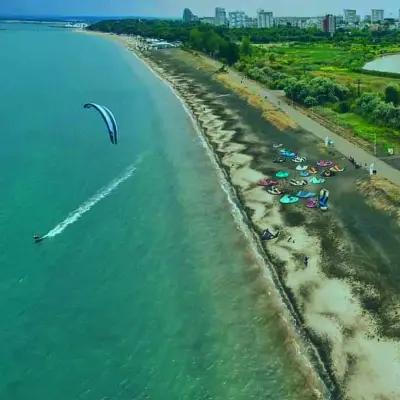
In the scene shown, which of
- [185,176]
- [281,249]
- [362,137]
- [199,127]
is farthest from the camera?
[199,127]

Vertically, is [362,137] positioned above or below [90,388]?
above

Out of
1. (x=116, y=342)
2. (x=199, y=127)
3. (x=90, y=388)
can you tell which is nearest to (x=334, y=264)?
(x=116, y=342)

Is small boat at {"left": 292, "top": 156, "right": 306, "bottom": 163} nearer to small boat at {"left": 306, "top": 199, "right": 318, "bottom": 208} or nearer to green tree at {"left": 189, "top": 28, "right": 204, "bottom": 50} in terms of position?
small boat at {"left": 306, "top": 199, "right": 318, "bottom": 208}

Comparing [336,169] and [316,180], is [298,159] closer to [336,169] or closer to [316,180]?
[336,169]

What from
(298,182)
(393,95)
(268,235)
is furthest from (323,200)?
(393,95)

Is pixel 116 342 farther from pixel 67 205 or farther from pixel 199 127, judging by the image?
pixel 199 127
